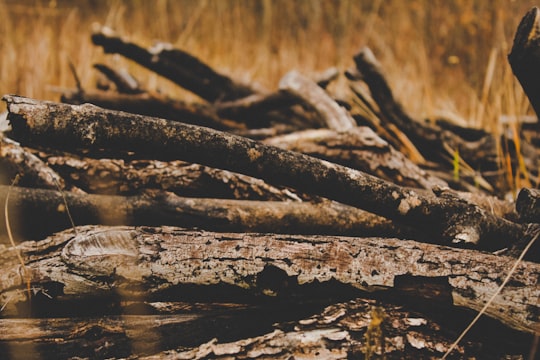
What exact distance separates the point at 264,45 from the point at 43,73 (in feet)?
7.87

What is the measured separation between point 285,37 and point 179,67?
303cm

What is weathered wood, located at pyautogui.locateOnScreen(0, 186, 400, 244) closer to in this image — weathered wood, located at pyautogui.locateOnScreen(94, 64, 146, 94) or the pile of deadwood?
the pile of deadwood

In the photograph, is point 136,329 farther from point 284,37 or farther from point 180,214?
point 284,37

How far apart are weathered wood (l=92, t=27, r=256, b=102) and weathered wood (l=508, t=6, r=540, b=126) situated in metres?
1.50

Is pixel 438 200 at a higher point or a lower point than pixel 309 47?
lower

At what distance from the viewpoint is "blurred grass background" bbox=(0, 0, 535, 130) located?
3.22 metres

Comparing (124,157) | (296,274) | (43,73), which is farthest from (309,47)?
(296,274)

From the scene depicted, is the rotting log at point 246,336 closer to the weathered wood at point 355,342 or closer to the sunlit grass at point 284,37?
the weathered wood at point 355,342

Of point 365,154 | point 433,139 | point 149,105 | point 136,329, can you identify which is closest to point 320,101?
point 365,154

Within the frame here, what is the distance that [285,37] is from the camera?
4.88 metres

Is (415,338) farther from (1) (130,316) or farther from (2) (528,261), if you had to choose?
(1) (130,316)

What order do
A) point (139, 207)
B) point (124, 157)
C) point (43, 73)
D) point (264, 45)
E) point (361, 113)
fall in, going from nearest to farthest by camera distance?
point (139, 207)
point (124, 157)
point (361, 113)
point (43, 73)
point (264, 45)

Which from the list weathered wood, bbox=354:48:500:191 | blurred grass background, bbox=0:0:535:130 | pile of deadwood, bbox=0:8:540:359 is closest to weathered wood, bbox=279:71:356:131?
weathered wood, bbox=354:48:500:191

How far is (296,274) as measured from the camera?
859 mm
